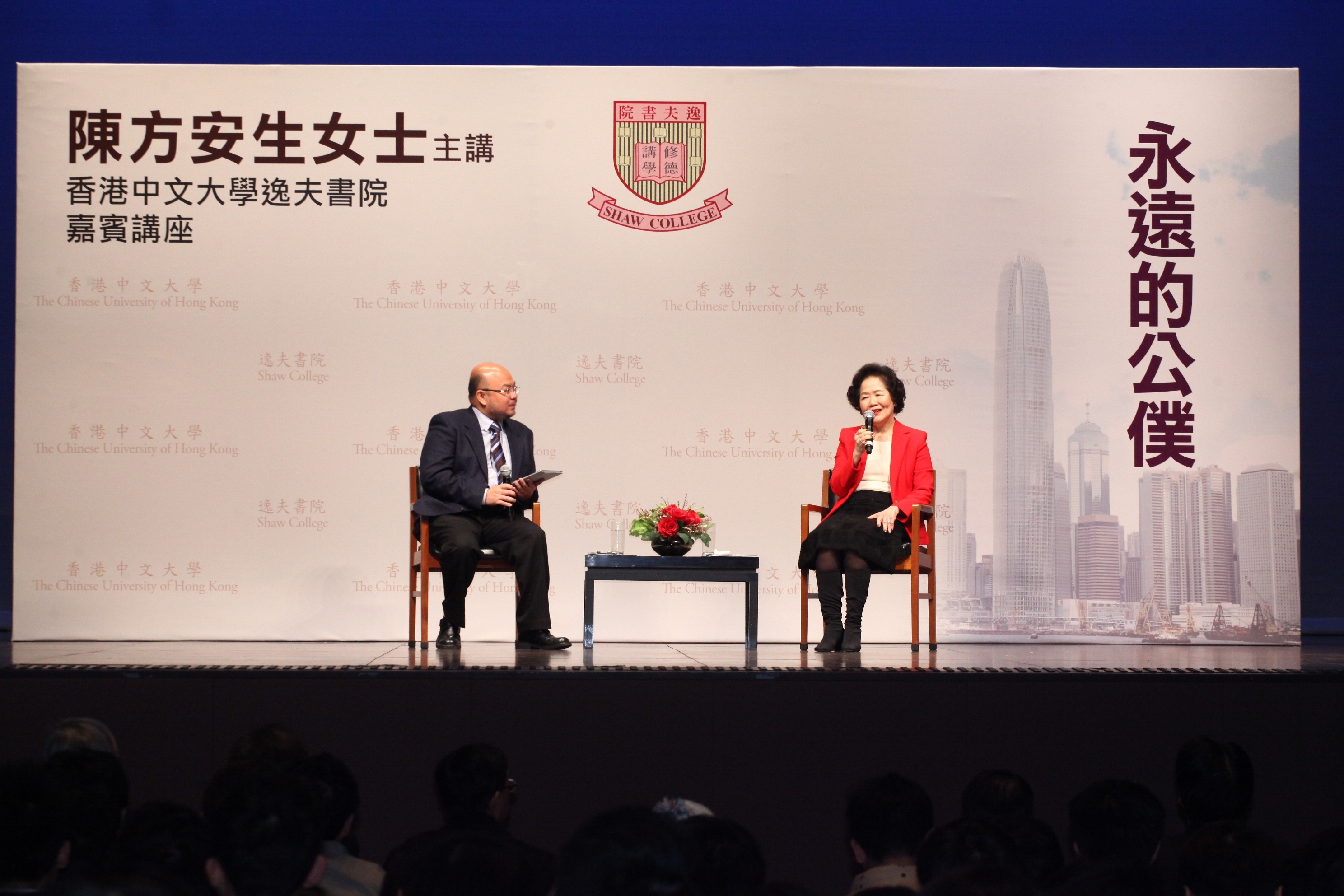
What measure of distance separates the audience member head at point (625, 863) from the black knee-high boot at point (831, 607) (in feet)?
10.4

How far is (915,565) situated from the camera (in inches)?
176

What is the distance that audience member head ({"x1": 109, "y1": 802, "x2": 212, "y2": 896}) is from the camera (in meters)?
1.58

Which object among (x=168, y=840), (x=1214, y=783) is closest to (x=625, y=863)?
(x=168, y=840)

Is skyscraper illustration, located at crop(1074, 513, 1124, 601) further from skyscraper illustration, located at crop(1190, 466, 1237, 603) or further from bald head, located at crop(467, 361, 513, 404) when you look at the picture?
bald head, located at crop(467, 361, 513, 404)

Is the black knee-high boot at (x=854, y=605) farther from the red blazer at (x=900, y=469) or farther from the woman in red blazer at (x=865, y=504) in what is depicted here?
→ the red blazer at (x=900, y=469)

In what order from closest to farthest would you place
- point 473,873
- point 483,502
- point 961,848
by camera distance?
point 473,873, point 961,848, point 483,502

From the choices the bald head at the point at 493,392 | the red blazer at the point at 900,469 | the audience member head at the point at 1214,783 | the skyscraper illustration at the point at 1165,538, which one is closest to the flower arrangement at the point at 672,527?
the red blazer at the point at 900,469

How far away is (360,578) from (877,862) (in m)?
3.59

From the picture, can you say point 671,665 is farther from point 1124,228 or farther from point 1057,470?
point 1124,228

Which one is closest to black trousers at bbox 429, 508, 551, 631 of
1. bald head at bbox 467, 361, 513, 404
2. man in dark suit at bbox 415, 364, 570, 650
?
man in dark suit at bbox 415, 364, 570, 650

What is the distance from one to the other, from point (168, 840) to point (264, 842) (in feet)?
0.47

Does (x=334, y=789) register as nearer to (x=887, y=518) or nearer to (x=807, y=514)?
(x=887, y=518)

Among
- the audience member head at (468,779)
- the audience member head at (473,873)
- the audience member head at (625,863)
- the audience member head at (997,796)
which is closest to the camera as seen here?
the audience member head at (625,863)

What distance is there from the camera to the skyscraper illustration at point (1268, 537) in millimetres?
5246
